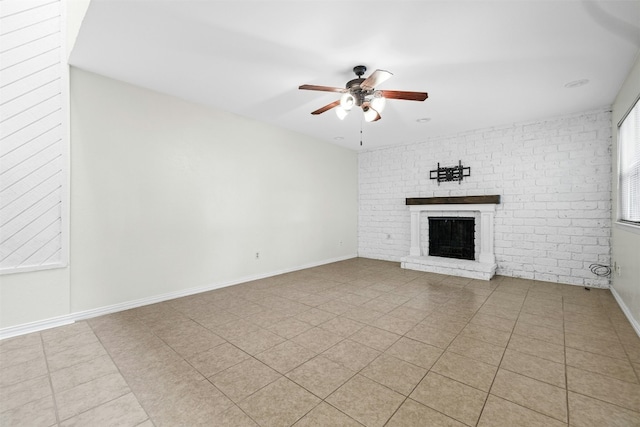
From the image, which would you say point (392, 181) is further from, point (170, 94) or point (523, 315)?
point (170, 94)

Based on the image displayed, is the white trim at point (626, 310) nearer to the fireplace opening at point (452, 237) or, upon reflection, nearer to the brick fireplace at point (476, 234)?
the brick fireplace at point (476, 234)

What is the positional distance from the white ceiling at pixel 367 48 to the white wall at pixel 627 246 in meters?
0.16

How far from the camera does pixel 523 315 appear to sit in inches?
118

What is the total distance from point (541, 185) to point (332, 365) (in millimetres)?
4380

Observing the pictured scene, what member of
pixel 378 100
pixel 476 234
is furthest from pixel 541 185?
pixel 378 100

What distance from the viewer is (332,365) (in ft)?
6.77

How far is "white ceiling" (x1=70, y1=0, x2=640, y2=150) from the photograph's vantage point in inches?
79.0

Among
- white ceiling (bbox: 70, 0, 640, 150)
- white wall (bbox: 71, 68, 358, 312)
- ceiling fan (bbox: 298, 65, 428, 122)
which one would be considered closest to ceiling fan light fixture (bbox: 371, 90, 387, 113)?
→ ceiling fan (bbox: 298, 65, 428, 122)

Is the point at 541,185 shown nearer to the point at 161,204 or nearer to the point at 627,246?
the point at 627,246

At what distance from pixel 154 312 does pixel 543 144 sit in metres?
5.85

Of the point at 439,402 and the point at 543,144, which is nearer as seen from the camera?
the point at 439,402

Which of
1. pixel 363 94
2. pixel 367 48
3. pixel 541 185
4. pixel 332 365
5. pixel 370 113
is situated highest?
pixel 367 48

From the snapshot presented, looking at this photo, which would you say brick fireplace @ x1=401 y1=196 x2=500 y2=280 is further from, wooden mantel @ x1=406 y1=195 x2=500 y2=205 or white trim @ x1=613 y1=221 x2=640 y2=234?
white trim @ x1=613 y1=221 x2=640 y2=234

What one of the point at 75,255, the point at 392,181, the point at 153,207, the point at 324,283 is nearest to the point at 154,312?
the point at 75,255
